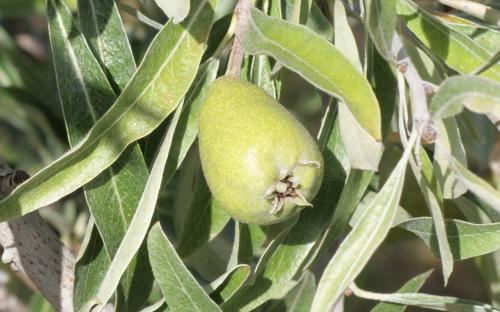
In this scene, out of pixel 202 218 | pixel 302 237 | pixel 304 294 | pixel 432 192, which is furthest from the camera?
pixel 304 294

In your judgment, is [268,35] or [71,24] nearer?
[268,35]

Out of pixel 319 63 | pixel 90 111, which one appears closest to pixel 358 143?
pixel 319 63

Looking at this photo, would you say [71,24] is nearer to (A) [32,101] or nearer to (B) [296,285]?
(B) [296,285]

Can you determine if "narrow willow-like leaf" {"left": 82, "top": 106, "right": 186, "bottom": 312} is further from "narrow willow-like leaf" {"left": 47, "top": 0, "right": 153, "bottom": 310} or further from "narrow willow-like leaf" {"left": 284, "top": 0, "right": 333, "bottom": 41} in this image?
"narrow willow-like leaf" {"left": 284, "top": 0, "right": 333, "bottom": 41}

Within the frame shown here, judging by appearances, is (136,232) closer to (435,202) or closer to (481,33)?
(435,202)

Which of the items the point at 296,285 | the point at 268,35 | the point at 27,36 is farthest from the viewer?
the point at 27,36

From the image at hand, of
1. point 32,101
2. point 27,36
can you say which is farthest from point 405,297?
point 27,36

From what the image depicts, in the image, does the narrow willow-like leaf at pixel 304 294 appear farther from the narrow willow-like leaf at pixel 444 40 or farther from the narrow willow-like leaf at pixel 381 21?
the narrow willow-like leaf at pixel 381 21
